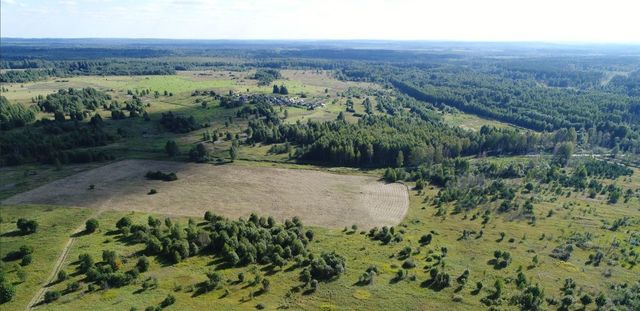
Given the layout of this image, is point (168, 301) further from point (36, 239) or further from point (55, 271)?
point (36, 239)

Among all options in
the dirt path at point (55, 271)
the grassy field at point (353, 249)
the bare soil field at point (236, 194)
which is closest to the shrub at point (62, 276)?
the dirt path at point (55, 271)

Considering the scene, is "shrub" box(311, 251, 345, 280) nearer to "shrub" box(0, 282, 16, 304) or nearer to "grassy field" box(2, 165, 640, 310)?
"grassy field" box(2, 165, 640, 310)

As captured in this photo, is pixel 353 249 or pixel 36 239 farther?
pixel 353 249

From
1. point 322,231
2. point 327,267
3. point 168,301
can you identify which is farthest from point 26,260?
point 322,231

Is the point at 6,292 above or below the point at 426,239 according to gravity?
above

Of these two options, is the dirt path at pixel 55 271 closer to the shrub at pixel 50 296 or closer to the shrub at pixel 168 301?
the shrub at pixel 50 296

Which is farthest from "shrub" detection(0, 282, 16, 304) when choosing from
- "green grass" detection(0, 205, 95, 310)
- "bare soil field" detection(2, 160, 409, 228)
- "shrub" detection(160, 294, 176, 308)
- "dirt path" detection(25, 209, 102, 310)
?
"bare soil field" detection(2, 160, 409, 228)

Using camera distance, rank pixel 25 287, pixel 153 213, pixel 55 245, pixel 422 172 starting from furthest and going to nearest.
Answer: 1. pixel 422 172
2. pixel 153 213
3. pixel 55 245
4. pixel 25 287

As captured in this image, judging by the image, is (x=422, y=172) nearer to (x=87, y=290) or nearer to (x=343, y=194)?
(x=343, y=194)

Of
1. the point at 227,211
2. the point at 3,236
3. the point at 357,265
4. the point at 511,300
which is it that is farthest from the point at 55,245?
the point at 511,300
